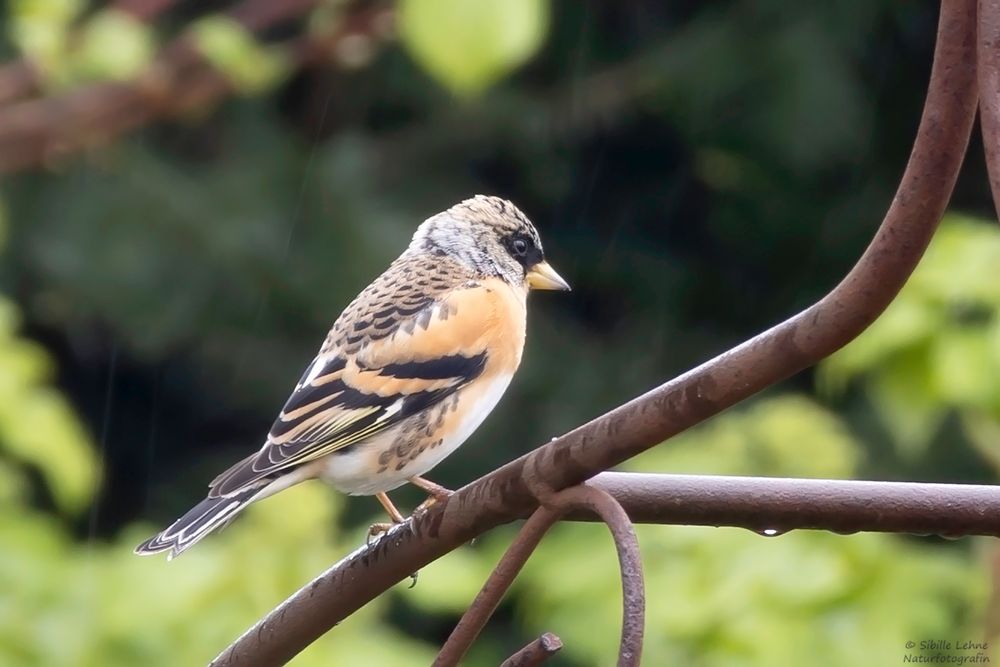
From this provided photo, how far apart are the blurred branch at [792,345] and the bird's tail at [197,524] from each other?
2.64 feet

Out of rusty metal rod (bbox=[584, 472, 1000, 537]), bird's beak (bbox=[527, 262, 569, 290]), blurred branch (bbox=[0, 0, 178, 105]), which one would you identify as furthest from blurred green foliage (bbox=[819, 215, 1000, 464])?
blurred branch (bbox=[0, 0, 178, 105])

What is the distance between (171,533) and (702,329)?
3.50 m

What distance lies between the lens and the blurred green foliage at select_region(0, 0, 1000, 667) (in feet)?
9.16

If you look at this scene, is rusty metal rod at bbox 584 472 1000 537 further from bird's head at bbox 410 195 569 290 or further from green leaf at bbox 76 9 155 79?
green leaf at bbox 76 9 155 79

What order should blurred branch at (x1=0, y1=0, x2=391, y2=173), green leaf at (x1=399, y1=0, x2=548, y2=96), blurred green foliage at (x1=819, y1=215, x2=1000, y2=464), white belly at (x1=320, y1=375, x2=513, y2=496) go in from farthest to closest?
1. blurred branch at (x1=0, y1=0, x2=391, y2=173)
2. green leaf at (x1=399, y1=0, x2=548, y2=96)
3. blurred green foliage at (x1=819, y1=215, x2=1000, y2=464)
4. white belly at (x1=320, y1=375, x2=513, y2=496)

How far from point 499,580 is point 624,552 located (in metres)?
0.15

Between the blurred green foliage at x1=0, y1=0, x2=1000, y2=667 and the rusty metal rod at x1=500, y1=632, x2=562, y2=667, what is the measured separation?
4.99 feet

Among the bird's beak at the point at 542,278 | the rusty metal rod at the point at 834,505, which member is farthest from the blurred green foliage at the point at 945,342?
the rusty metal rod at the point at 834,505

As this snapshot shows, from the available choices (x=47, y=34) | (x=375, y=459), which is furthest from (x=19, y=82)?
(x=375, y=459)

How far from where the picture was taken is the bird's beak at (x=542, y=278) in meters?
2.92

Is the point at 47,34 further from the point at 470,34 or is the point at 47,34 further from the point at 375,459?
the point at 375,459

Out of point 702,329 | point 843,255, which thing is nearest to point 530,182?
point 702,329

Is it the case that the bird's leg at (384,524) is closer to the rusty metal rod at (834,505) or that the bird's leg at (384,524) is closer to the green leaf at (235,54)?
the rusty metal rod at (834,505)

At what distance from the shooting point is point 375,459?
94.2 inches
